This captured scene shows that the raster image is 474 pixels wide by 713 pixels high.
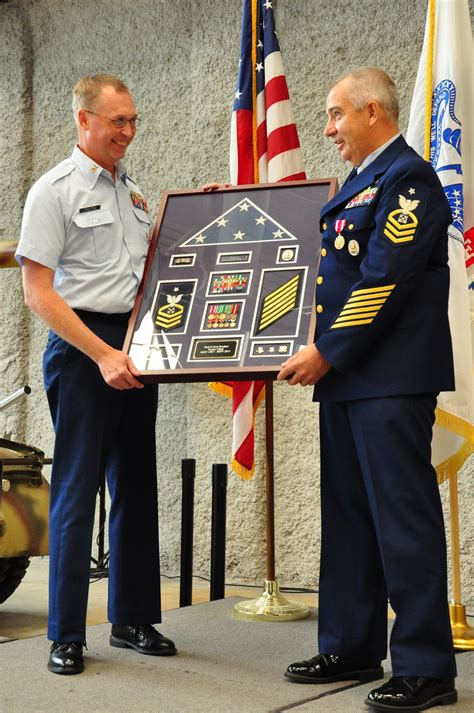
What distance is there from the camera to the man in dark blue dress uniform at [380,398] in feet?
7.04

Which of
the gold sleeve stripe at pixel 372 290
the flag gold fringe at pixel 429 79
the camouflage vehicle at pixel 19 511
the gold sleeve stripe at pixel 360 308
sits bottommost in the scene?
the camouflage vehicle at pixel 19 511

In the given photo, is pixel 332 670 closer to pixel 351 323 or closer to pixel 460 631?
pixel 460 631

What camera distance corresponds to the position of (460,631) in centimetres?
296

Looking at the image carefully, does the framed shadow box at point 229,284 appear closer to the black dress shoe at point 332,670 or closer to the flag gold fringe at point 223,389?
the black dress shoe at point 332,670

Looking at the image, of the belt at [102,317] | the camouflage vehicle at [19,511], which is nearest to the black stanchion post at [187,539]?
the camouflage vehicle at [19,511]

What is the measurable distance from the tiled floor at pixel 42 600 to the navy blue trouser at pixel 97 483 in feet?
1.66

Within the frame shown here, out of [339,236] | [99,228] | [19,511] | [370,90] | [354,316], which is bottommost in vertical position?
[19,511]

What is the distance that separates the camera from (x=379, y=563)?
237cm

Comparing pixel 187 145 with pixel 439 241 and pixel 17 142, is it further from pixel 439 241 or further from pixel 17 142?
pixel 439 241

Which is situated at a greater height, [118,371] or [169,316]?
[169,316]

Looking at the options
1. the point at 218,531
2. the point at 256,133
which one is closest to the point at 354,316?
the point at 256,133

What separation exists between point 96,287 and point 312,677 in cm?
118

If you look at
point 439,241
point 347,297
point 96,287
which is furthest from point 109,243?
point 439,241

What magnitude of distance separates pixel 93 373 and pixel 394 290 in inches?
35.9
